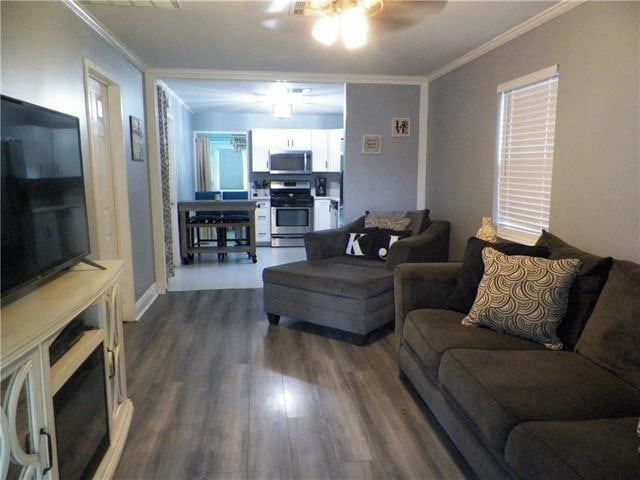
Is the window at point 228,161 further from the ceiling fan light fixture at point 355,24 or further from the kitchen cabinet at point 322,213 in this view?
the ceiling fan light fixture at point 355,24

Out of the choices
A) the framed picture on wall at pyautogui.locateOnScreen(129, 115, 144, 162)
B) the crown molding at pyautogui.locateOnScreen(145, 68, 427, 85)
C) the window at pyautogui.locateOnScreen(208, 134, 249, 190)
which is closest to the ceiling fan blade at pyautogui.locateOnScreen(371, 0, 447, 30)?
the crown molding at pyautogui.locateOnScreen(145, 68, 427, 85)

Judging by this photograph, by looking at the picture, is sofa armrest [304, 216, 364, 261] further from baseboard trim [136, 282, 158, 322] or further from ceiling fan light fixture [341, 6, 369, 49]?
ceiling fan light fixture [341, 6, 369, 49]

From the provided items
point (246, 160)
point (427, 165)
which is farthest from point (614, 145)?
point (246, 160)

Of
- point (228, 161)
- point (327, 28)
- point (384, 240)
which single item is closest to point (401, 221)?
point (384, 240)

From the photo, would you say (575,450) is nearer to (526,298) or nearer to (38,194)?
(526,298)

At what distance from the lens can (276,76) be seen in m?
4.40

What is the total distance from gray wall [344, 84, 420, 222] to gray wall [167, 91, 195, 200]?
2.59 metres

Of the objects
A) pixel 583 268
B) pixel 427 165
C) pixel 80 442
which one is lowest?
pixel 80 442

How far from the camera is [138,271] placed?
3902 millimetres

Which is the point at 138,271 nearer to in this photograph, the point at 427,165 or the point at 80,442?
the point at 80,442

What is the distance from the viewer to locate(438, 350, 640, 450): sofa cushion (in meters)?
1.45

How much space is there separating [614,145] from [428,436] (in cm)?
173

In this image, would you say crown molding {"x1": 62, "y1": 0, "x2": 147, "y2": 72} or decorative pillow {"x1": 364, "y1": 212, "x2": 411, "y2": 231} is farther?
decorative pillow {"x1": 364, "y1": 212, "x2": 411, "y2": 231}

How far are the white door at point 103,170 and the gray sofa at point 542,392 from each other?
2231 millimetres
